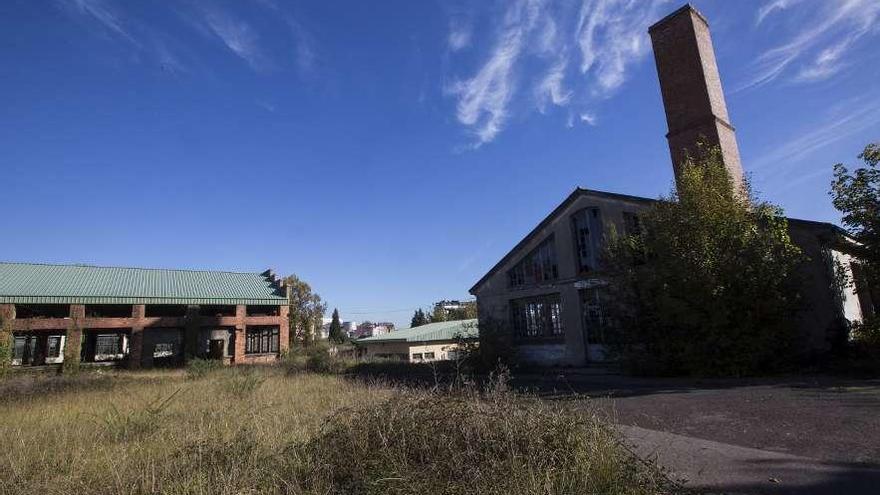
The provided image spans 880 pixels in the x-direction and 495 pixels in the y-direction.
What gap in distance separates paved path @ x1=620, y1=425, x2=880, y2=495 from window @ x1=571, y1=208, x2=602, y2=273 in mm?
15115

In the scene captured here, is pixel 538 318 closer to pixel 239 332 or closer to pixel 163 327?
pixel 239 332

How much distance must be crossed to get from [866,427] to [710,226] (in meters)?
8.78

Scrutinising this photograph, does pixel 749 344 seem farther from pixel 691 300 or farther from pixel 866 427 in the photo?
pixel 866 427

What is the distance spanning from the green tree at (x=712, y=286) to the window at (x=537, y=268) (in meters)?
6.70

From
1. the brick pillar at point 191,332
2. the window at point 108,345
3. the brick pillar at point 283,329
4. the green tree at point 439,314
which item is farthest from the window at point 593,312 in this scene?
the green tree at point 439,314

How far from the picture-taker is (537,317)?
22.5 meters

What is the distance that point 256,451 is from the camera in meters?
5.40

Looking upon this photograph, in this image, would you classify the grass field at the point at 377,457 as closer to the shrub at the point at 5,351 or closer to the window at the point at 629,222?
the window at the point at 629,222

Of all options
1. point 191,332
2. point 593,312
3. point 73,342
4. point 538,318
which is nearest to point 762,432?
point 593,312

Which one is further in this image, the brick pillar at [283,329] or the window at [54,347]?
the brick pillar at [283,329]

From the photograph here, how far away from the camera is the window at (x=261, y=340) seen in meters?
42.9

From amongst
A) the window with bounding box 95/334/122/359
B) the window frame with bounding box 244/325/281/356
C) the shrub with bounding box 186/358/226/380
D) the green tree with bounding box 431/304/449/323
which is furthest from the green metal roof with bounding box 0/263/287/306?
the green tree with bounding box 431/304/449/323

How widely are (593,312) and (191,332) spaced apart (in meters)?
31.9

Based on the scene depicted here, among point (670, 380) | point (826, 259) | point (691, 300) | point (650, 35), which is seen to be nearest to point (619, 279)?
point (691, 300)
